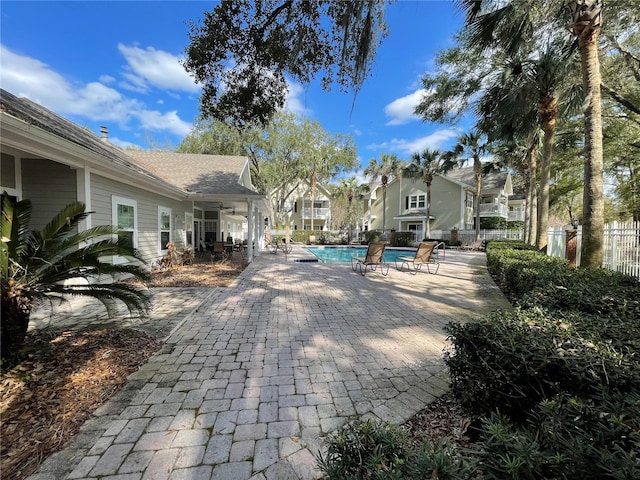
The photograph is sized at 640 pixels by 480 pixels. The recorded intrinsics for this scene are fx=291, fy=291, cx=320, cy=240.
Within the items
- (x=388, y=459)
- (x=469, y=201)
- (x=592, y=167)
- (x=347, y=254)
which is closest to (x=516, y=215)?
(x=469, y=201)

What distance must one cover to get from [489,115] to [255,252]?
12278 millimetres

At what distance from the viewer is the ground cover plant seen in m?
1.09

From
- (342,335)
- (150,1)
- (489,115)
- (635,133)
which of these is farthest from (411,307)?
(635,133)

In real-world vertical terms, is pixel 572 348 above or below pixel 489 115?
below

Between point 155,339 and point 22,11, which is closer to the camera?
point 155,339

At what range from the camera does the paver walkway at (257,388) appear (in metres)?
2.02

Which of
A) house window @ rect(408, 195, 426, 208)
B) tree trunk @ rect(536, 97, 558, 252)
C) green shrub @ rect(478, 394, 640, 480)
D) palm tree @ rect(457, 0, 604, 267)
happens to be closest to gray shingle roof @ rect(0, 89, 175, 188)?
Result: green shrub @ rect(478, 394, 640, 480)

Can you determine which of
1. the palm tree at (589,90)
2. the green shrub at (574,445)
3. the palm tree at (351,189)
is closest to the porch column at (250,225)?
the palm tree at (589,90)

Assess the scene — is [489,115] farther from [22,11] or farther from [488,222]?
[488,222]

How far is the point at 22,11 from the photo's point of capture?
527 centimetres

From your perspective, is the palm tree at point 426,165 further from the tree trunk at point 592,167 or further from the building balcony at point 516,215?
the tree trunk at point 592,167

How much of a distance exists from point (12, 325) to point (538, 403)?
15.5 feet

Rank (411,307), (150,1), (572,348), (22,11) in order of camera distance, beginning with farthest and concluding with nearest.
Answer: (150,1) → (411,307) → (22,11) → (572,348)

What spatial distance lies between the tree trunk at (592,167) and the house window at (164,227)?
12325 mm
